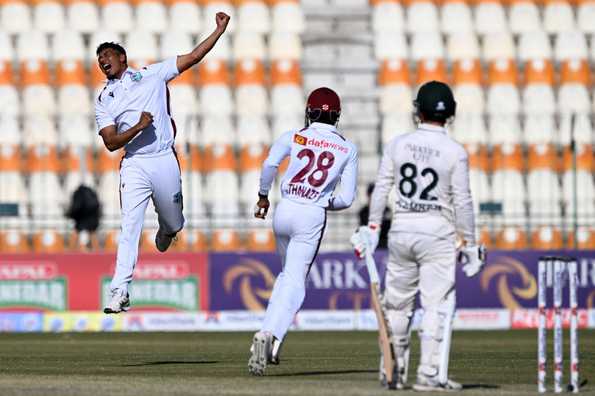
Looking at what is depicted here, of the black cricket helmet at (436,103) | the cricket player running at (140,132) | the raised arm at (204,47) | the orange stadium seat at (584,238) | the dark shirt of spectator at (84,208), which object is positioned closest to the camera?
the black cricket helmet at (436,103)

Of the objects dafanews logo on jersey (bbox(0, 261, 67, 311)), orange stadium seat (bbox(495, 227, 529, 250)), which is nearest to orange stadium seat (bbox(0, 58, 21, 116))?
dafanews logo on jersey (bbox(0, 261, 67, 311))

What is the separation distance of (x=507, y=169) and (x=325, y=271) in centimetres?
372

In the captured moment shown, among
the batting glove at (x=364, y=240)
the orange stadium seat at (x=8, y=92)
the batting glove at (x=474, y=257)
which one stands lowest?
the batting glove at (x=474, y=257)

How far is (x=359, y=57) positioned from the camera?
22531 millimetres

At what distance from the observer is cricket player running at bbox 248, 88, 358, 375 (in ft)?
30.7

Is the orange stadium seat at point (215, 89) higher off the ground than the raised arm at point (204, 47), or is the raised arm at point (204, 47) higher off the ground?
the orange stadium seat at point (215, 89)

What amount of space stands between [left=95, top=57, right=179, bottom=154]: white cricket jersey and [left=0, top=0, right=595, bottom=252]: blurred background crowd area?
7.97 m

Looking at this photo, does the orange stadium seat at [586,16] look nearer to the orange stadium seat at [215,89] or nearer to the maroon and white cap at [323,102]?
the orange stadium seat at [215,89]

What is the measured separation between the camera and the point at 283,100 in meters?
21.6

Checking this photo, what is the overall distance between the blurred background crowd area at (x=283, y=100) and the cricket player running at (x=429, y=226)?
34.8 feet

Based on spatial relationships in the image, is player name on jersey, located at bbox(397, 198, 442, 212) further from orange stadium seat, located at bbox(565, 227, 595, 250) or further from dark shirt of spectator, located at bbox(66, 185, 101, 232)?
orange stadium seat, located at bbox(565, 227, 595, 250)

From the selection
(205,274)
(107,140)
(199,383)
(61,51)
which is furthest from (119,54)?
(61,51)

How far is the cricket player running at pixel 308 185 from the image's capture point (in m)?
9.34

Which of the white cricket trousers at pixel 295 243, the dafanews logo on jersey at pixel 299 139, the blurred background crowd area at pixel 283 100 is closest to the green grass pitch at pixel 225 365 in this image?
the white cricket trousers at pixel 295 243
